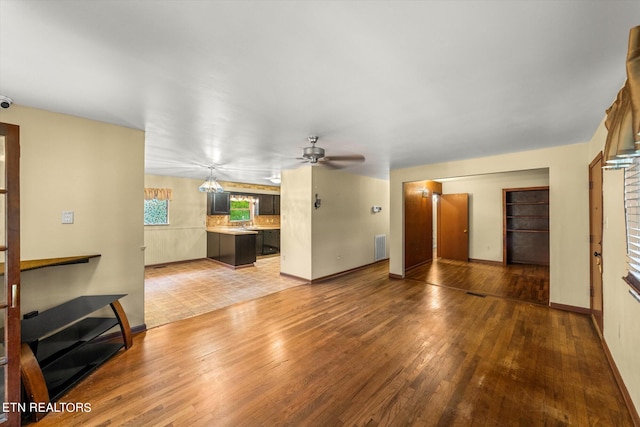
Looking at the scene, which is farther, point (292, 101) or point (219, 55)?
point (292, 101)

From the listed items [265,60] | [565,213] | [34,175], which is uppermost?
[265,60]

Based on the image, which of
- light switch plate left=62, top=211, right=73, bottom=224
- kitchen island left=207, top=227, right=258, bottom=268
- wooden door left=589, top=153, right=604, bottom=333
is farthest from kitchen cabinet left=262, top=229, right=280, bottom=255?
wooden door left=589, top=153, right=604, bottom=333

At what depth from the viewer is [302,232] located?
17.1ft

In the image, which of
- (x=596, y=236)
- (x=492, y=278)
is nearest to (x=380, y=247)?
(x=492, y=278)

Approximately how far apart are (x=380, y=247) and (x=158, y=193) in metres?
6.06

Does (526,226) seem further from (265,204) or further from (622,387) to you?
(265,204)

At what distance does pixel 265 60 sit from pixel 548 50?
173 centimetres

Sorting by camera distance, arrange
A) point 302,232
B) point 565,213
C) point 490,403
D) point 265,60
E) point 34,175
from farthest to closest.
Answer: point 302,232 → point 565,213 → point 34,175 → point 490,403 → point 265,60

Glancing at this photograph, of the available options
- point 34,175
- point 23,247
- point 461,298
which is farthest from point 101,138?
point 461,298

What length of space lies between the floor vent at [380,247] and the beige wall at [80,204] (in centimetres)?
534

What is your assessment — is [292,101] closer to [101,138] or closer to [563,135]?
[101,138]

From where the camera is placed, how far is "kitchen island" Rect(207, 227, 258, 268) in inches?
248

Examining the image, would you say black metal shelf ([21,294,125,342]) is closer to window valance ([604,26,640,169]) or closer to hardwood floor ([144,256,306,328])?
hardwood floor ([144,256,306,328])

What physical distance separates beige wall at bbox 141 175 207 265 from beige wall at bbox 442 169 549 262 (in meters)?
7.36
